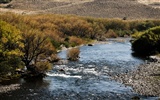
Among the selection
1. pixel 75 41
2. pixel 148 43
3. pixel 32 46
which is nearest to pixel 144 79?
pixel 32 46

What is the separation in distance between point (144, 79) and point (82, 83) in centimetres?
1211

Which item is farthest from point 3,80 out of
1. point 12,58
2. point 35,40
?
point 35,40

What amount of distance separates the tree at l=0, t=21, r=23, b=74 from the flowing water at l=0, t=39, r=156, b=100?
371 centimetres

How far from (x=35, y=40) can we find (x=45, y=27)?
50.0 meters

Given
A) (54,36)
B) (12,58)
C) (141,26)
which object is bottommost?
(141,26)

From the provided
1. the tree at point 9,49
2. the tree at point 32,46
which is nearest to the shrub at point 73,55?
the tree at point 32,46

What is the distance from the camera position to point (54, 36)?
106562 millimetres

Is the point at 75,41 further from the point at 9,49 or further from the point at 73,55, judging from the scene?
the point at 9,49

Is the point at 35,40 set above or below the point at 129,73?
above

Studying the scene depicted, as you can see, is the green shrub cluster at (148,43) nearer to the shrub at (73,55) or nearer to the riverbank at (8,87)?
the shrub at (73,55)

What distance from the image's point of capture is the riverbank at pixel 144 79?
54.2m

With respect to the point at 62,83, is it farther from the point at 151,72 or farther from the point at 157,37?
the point at 157,37

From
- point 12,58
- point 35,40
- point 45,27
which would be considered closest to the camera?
point 12,58

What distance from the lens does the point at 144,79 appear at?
6197 centimetres
